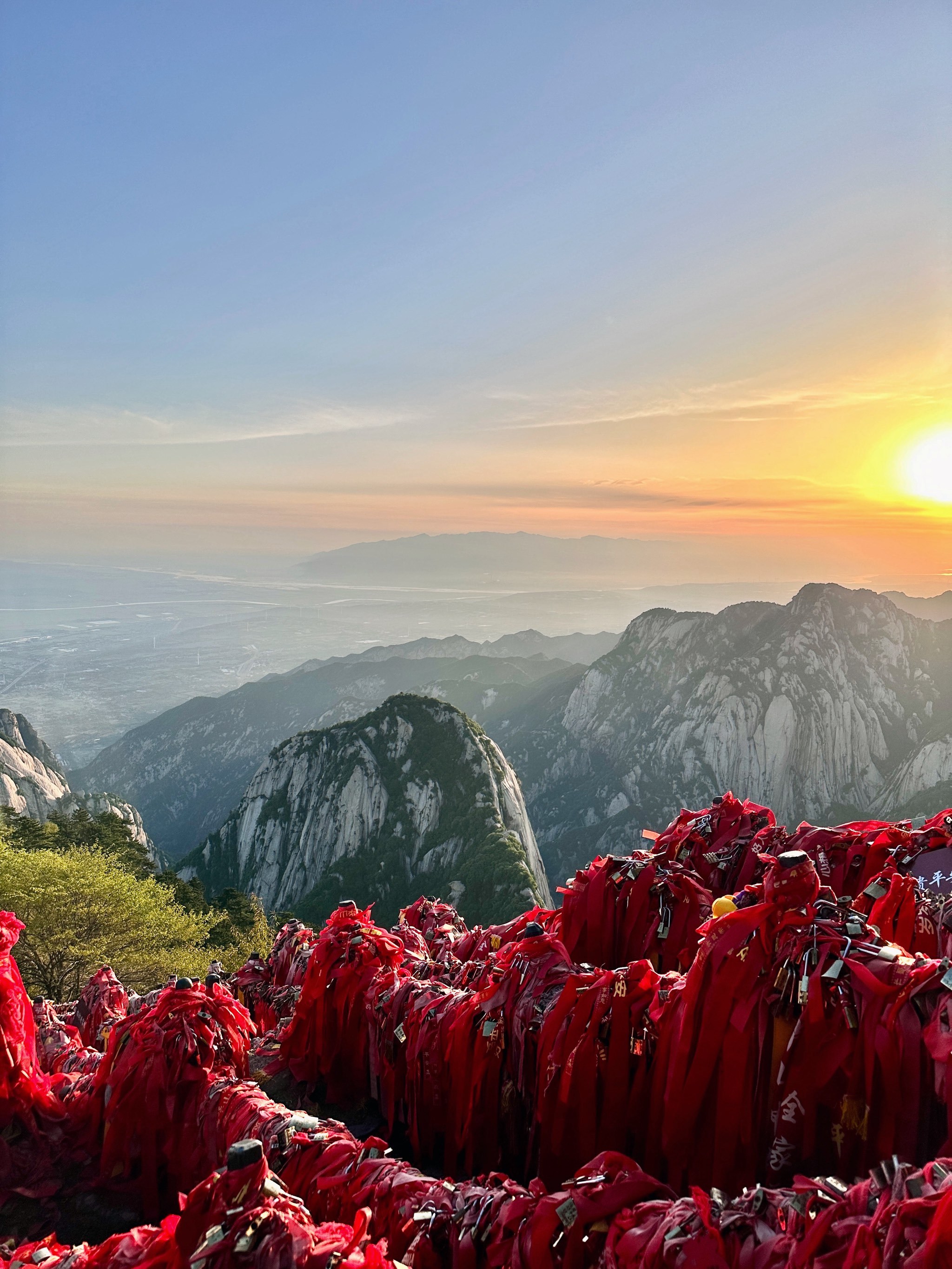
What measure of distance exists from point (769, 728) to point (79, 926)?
154 metres

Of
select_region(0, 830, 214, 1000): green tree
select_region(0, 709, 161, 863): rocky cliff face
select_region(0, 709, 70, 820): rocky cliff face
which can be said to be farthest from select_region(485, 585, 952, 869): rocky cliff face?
select_region(0, 830, 214, 1000): green tree

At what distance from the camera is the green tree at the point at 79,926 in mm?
27547

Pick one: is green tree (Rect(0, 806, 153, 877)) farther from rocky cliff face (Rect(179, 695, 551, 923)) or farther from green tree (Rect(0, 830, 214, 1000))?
rocky cliff face (Rect(179, 695, 551, 923))

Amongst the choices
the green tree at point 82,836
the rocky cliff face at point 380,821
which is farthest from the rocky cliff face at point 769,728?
the green tree at point 82,836

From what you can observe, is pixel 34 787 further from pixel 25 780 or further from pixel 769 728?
pixel 769 728

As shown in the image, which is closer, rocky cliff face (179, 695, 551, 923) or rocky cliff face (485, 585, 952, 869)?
rocky cliff face (179, 695, 551, 923)

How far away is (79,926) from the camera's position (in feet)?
93.7

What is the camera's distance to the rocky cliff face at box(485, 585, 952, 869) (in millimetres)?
155000

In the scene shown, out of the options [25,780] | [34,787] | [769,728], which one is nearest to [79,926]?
[25,780]

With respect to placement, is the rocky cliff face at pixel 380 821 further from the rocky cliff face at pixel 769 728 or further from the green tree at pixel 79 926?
the green tree at pixel 79 926

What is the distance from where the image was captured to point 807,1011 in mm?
5242

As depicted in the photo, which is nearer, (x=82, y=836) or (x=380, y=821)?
(x=82, y=836)

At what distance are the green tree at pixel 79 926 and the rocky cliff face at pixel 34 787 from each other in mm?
60783

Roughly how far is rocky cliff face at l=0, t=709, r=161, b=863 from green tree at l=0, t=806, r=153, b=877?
28243 millimetres
